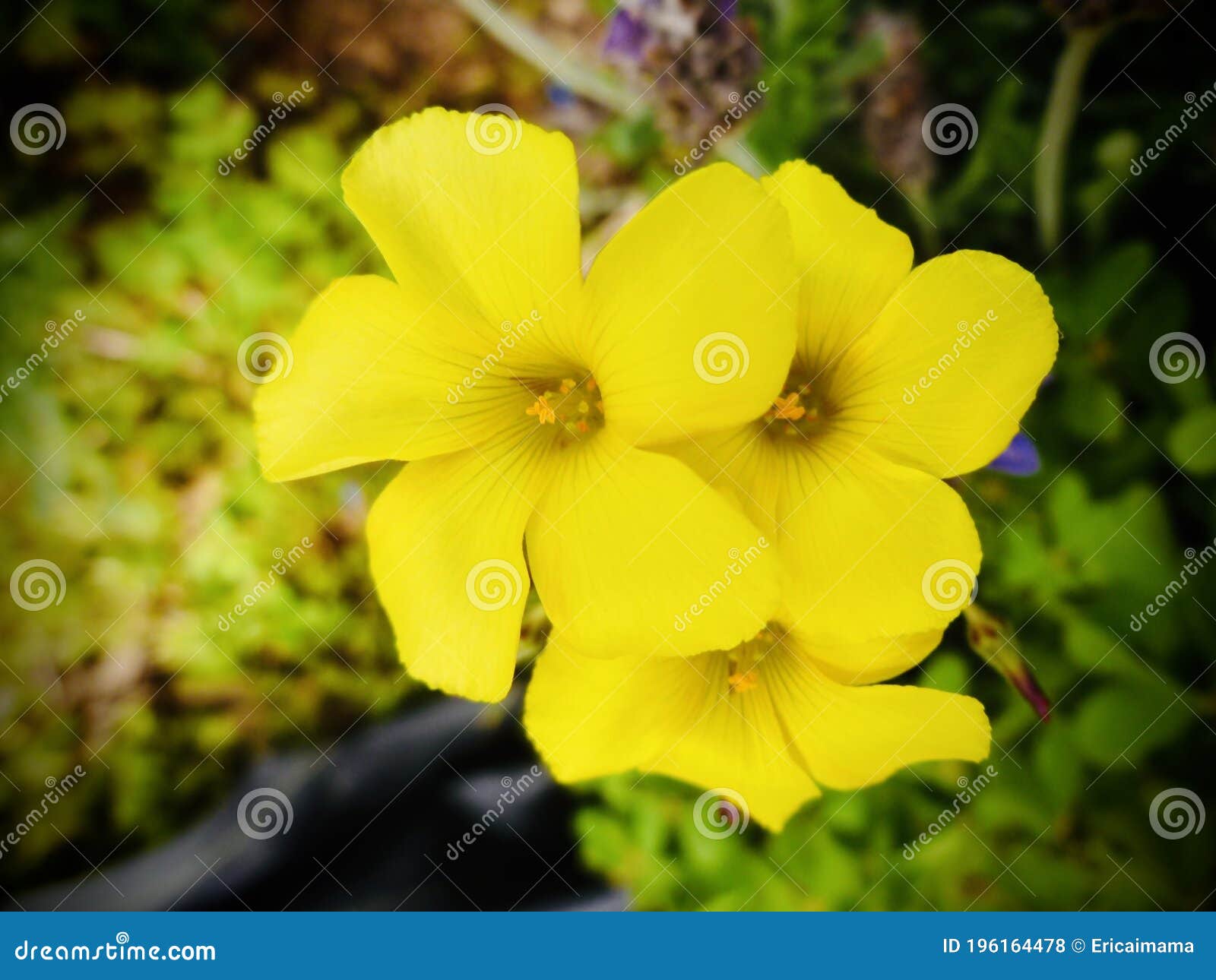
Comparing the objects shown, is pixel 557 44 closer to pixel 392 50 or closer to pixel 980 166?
pixel 392 50

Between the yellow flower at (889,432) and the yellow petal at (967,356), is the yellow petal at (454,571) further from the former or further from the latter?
the yellow petal at (967,356)

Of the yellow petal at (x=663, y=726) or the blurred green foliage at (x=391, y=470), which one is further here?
the blurred green foliage at (x=391, y=470)

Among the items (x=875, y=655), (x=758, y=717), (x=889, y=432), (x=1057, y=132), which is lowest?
(x=758, y=717)

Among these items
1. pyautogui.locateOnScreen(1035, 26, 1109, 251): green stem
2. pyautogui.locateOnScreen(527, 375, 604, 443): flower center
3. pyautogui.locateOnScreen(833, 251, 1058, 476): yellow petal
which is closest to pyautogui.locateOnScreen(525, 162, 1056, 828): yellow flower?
pyautogui.locateOnScreen(833, 251, 1058, 476): yellow petal

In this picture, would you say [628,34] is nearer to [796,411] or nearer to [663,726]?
[796,411]

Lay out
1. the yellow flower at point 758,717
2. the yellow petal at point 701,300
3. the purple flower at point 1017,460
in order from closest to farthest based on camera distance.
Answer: the yellow petal at point 701,300 < the yellow flower at point 758,717 < the purple flower at point 1017,460

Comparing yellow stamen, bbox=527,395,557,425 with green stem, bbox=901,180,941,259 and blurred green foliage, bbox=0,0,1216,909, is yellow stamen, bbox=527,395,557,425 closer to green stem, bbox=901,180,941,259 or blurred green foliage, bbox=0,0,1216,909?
blurred green foliage, bbox=0,0,1216,909

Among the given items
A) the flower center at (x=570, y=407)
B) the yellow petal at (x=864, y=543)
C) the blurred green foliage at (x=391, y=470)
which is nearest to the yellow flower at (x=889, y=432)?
the yellow petal at (x=864, y=543)

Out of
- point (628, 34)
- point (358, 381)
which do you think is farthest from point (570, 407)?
point (628, 34)
